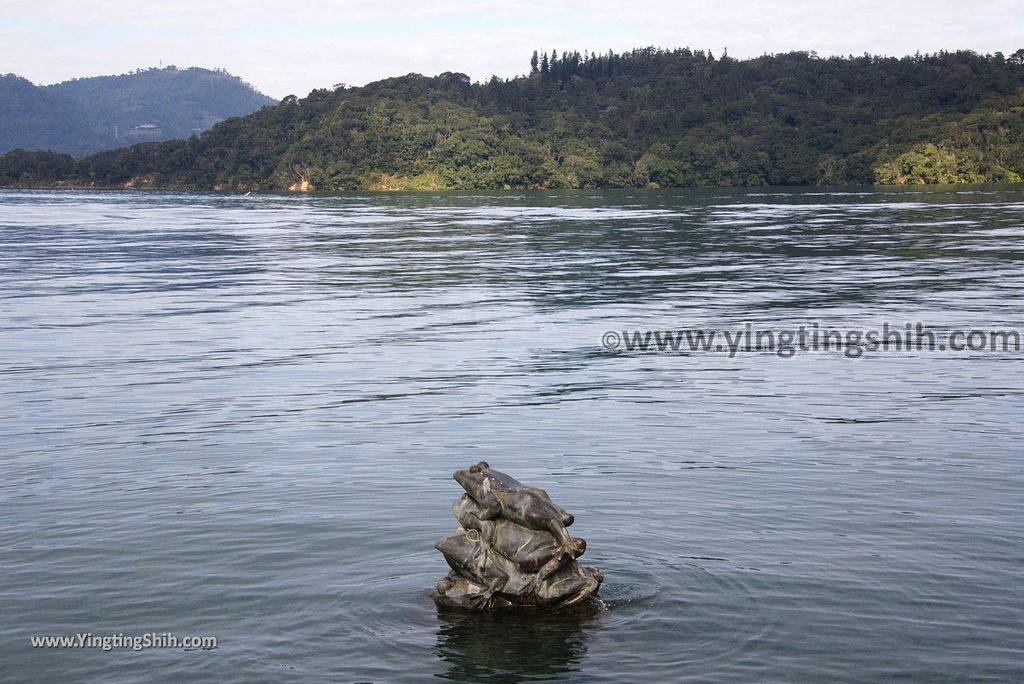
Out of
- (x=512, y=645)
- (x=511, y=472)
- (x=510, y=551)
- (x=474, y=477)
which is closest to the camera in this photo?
(x=512, y=645)

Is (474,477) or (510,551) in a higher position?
(474,477)

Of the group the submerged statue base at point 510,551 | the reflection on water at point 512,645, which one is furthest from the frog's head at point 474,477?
the reflection on water at point 512,645

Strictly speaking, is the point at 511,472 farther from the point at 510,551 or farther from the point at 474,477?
the point at 510,551

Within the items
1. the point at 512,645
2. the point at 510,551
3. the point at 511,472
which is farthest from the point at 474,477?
the point at 511,472

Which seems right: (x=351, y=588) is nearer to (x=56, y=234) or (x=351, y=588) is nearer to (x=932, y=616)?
(x=932, y=616)

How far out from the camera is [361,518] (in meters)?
17.2

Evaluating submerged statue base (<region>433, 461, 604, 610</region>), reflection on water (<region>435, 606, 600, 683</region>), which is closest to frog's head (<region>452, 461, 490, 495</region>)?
submerged statue base (<region>433, 461, 604, 610</region>)

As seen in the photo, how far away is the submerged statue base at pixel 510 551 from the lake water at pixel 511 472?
326mm

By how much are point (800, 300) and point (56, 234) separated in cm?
6863

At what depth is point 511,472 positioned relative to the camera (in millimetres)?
19406

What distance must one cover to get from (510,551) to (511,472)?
651 centimetres

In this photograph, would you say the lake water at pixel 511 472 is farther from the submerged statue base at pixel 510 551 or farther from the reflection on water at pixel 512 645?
the submerged statue base at pixel 510 551

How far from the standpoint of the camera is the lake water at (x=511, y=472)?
41.2 feet

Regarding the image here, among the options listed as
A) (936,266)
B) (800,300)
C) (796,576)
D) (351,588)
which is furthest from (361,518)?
(936,266)
